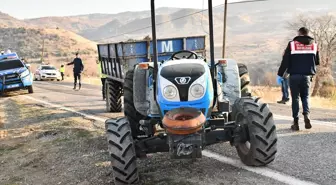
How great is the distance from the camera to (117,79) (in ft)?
41.0

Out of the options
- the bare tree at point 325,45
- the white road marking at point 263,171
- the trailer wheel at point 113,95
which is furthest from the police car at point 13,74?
the bare tree at point 325,45

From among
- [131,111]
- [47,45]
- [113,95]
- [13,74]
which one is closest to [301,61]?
[131,111]

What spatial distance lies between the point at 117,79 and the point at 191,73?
7081 mm

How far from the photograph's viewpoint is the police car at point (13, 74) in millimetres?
22422

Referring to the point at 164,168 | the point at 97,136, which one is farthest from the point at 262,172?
the point at 97,136

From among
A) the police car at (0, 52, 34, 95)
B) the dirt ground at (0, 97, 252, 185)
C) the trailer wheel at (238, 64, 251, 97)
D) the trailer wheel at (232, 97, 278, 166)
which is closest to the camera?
the trailer wheel at (232, 97, 278, 166)

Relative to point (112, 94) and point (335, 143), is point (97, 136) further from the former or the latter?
point (335, 143)

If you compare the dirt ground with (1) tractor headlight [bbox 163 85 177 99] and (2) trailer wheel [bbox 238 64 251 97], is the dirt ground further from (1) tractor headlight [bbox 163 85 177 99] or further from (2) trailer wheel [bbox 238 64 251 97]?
(2) trailer wheel [bbox 238 64 251 97]

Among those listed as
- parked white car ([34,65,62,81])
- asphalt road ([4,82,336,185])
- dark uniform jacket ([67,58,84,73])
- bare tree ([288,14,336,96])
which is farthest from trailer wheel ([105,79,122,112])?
parked white car ([34,65,62,81])

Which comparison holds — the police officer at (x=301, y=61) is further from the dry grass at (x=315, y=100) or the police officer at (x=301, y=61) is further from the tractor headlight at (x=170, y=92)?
the dry grass at (x=315, y=100)

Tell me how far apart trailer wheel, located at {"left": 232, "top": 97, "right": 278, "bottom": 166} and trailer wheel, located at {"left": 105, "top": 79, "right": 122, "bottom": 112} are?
7597mm

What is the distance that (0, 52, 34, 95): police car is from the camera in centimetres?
2242

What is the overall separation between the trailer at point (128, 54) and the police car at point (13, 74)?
10.2m

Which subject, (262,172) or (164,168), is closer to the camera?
(262,172)
